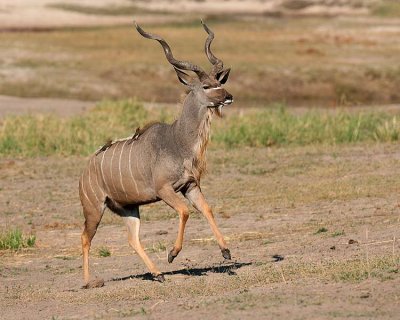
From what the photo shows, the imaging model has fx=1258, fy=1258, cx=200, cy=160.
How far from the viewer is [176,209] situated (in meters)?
10.6

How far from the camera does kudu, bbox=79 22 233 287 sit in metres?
10.8

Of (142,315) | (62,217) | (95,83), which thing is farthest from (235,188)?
(95,83)

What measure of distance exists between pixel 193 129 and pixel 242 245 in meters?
2.19

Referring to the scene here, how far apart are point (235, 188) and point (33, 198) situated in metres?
2.66

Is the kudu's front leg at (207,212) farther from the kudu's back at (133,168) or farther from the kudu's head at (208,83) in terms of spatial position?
the kudu's head at (208,83)

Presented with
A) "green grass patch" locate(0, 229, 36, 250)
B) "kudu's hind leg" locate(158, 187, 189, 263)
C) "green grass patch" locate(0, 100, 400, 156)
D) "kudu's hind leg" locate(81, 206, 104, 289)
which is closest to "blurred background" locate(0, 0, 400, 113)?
"green grass patch" locate(0, 100, 400, 156)

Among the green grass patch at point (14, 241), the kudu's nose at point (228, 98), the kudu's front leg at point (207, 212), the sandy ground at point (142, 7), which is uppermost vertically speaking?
the kudu's nose at point (228, 98)

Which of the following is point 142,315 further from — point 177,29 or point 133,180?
point 177,29

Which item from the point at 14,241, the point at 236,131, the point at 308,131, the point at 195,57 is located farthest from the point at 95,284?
the point at 195,57

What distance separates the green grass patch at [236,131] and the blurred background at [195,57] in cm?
283

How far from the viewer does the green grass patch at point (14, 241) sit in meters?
13.6

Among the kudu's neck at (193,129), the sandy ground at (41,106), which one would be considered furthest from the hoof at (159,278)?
the sandy ground at (41,106)

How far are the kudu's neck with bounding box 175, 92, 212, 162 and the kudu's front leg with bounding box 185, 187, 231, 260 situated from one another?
0.32 metres

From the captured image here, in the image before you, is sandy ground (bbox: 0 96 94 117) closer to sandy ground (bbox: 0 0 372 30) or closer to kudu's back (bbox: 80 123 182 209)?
kudu's back (bbox: 80 123 182 209)
